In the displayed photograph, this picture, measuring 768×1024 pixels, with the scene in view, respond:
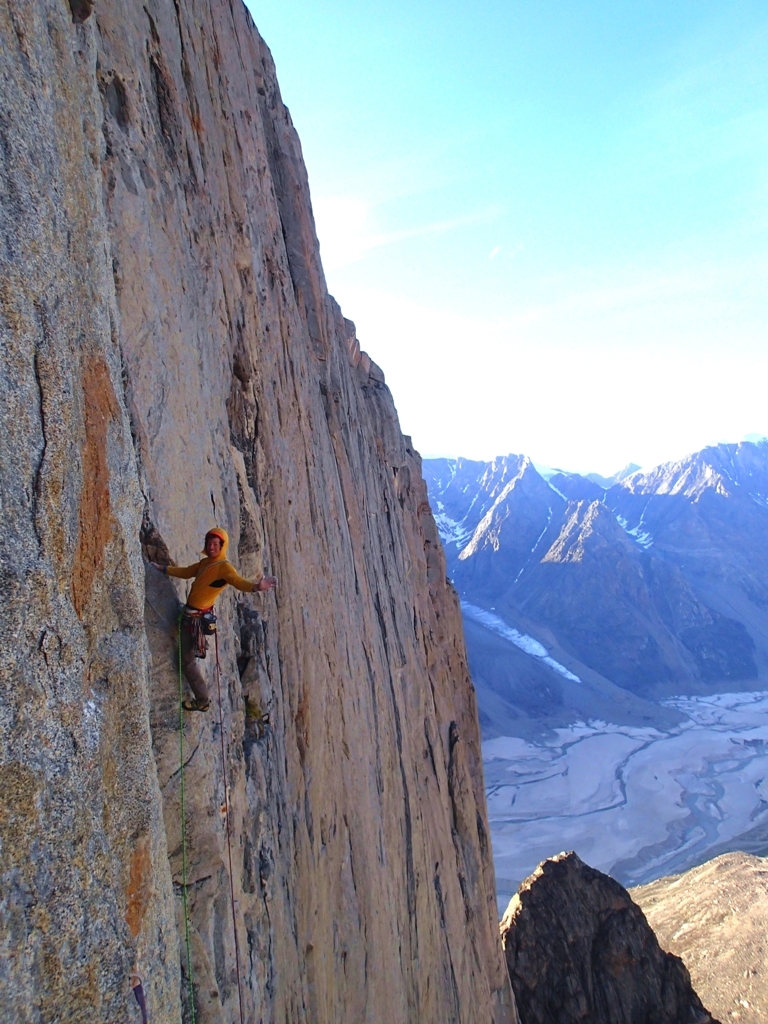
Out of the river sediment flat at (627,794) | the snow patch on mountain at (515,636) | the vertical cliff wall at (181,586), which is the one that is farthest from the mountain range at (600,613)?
the vertical cliff wall at (181,586)

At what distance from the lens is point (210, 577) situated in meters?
6.37

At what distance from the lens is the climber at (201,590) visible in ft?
20.9

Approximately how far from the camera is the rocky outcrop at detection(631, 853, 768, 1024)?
29109 mm

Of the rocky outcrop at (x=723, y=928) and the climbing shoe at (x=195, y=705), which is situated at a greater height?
the climbing shoe at (x=195, y=705)

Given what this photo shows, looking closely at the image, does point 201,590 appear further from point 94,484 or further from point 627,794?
point 627,794

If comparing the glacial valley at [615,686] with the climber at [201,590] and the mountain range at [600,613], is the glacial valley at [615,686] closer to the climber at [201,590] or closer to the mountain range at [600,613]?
the mountain range at [600,613]

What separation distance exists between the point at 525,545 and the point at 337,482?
Answer: 176409mm

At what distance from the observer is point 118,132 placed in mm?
7352

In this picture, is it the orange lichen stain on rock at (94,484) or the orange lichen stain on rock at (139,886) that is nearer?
the orange lichen stain on rock at (139,886)

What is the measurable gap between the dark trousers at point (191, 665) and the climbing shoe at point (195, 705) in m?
0.03

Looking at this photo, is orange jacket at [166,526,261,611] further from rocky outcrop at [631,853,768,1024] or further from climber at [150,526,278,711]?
rocky outcrop at [631,853,768,1024]

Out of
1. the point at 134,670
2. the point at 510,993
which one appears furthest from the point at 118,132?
the point at 510,993

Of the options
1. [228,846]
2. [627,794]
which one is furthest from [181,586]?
[627,794]

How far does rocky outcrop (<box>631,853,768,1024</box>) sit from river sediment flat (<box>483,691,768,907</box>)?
22704 mm
